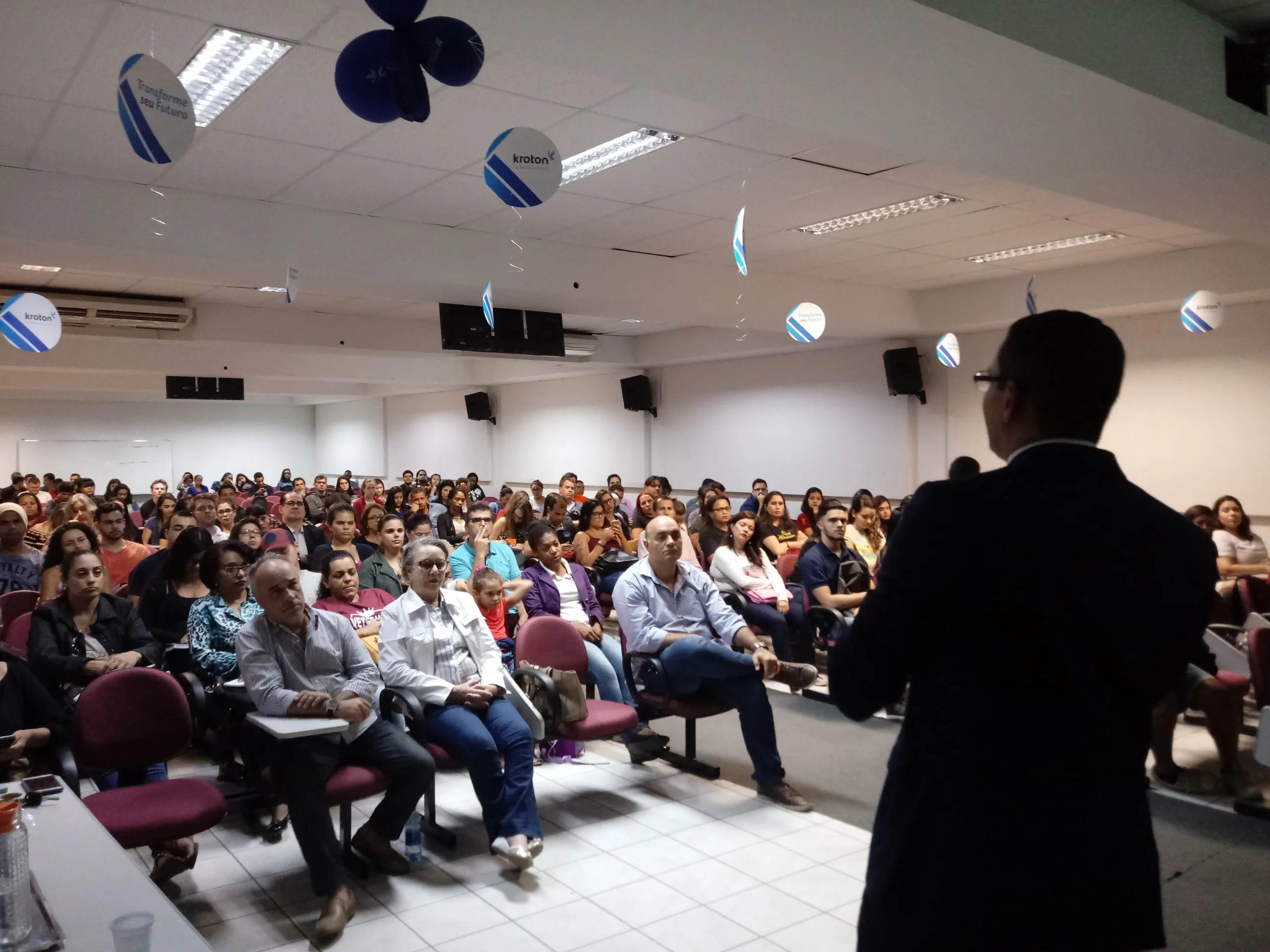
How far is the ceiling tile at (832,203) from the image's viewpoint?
5.68 m

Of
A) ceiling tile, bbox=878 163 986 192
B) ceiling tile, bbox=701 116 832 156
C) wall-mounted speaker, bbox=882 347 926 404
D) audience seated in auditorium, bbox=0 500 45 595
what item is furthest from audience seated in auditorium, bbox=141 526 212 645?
wall-mounted speaker, bbox=882 347 926 404

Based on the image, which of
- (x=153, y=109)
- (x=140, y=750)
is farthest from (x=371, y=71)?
(x=140, y=750)

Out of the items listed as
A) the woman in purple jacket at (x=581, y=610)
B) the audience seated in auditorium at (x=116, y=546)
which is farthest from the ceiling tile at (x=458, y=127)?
the audience seated in auditorium at (x=116, y=546)

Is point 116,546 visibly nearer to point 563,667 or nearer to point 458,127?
point 563,667

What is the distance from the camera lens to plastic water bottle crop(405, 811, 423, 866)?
3523 millimetres

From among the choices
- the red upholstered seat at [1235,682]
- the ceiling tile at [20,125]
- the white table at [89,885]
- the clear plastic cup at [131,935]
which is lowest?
the red upholstered seat at [1235,682]

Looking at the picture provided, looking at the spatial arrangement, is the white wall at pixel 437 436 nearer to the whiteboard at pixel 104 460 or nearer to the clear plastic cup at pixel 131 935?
the whiteboard at pixel 104 460

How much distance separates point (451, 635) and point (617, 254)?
4.49m

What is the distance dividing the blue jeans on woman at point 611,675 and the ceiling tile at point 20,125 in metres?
3.61

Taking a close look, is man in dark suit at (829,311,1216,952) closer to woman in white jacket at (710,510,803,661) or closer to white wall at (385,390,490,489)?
woman in white jacket at (710,510,803,661)

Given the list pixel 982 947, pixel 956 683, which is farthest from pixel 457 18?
pixel 982 947

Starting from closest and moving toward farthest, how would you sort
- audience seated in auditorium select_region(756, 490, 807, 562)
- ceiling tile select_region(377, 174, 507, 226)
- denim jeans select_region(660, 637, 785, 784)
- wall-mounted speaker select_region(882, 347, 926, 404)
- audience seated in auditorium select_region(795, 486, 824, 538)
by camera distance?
denim jeans select_region(660, 637, 785, 784) < ceiling tile select_region(377, 174, 507, 226) < audience seated in auditorium select_region(756, 490, 807, 562) < audience seated in auditorium select_region(795, 486, 824, 538) < wall-mounted speaker select_region(882, 347, 926, 404)

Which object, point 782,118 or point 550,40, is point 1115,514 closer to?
point 550,40

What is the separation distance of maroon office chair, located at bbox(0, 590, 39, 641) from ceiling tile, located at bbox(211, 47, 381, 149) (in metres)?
2.70
